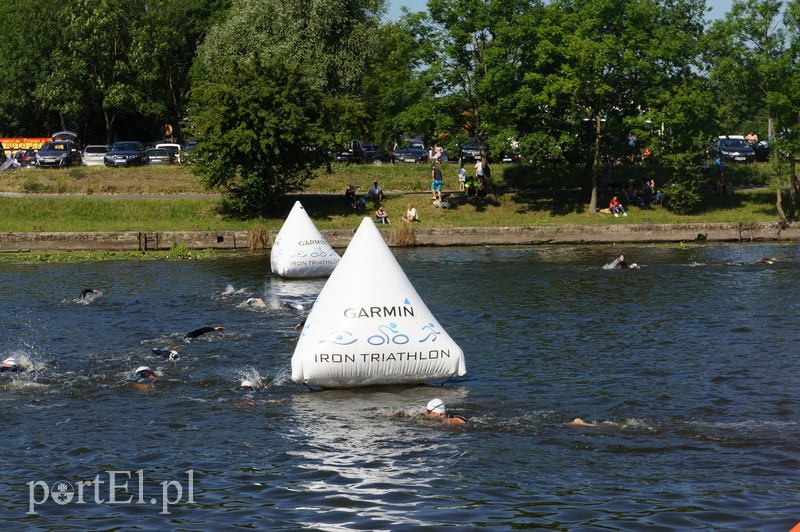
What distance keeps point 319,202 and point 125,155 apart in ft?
52.6

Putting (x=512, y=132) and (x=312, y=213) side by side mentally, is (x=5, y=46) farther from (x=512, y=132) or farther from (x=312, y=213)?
(x=512, y=132)

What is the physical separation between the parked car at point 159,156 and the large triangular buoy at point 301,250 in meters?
33.9

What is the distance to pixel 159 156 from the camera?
73.1 metres

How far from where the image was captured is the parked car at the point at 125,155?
230ft

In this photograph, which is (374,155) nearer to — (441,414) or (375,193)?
(375,193)

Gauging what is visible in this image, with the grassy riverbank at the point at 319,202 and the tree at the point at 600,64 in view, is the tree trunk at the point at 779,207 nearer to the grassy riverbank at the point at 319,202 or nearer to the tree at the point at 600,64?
the grassy riverbank at the point at 319,202

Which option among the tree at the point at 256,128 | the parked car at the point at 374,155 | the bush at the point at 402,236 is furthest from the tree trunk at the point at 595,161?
the parked car at the point at 374,155

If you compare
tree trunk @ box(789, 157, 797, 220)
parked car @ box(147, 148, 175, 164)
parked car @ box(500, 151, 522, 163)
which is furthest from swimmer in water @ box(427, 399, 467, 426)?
parked car @ box(147, 148, 175, 164)

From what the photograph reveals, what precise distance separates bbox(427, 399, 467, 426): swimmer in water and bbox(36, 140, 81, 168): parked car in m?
54.7

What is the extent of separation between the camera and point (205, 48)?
74250 millimetres

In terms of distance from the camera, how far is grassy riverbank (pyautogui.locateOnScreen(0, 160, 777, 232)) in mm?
56844

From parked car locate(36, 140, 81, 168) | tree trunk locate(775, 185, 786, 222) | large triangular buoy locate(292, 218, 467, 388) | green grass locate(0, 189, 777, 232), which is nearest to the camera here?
large triangular buoy locate(292, 218, 467, 388)

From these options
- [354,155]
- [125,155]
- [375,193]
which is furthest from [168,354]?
[354,155]

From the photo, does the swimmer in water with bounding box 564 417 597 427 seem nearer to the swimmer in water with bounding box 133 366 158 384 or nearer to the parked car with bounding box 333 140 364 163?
the swimmer in water with bounding box 133 366 158 384
